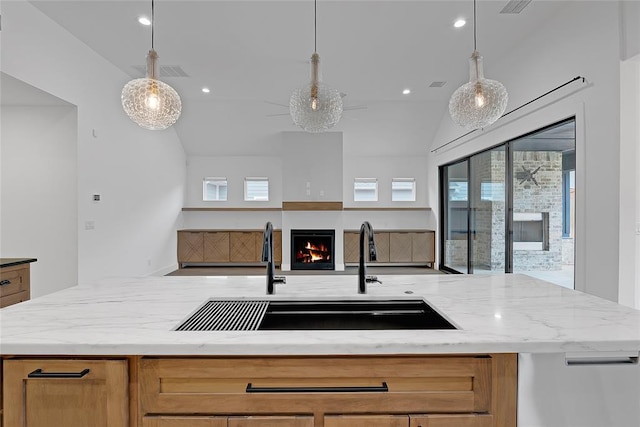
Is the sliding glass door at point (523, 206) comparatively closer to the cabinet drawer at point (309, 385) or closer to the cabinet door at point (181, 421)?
the cabinet drawer at point (309, 385)

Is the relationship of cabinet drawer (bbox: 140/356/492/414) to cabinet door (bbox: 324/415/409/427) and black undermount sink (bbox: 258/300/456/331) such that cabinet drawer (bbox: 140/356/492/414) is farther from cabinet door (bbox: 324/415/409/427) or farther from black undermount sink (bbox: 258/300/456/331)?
black undermount sink (bbox: 258/300/456/331)

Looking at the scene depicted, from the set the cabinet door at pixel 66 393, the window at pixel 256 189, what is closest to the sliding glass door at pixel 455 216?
the window at pixel 256 189

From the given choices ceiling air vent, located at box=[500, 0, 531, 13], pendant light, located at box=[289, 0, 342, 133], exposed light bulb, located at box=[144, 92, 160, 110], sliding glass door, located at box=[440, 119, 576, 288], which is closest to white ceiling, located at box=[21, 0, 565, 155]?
ceiling air vent, located at box=[500, 0, 531, 13]

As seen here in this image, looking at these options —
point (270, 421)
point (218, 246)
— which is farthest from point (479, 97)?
point (218, 246)

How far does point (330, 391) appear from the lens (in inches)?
39.9

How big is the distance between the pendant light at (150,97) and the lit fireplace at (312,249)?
516 cm

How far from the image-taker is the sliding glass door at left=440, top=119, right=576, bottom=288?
11.9 feet

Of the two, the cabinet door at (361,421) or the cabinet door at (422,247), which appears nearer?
the cabinet door at (361,421)

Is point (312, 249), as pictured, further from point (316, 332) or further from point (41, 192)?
point (316, 332)

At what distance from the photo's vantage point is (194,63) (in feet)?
15.5

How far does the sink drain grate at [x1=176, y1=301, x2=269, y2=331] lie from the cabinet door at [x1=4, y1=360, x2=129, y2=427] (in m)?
0.23

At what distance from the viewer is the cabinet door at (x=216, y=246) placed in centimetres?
760

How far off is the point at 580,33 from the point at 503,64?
138cm

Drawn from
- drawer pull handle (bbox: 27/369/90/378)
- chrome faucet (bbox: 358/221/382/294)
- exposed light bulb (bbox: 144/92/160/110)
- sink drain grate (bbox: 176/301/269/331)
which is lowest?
drawer pull handle (bbox: 27/369/90/378)
